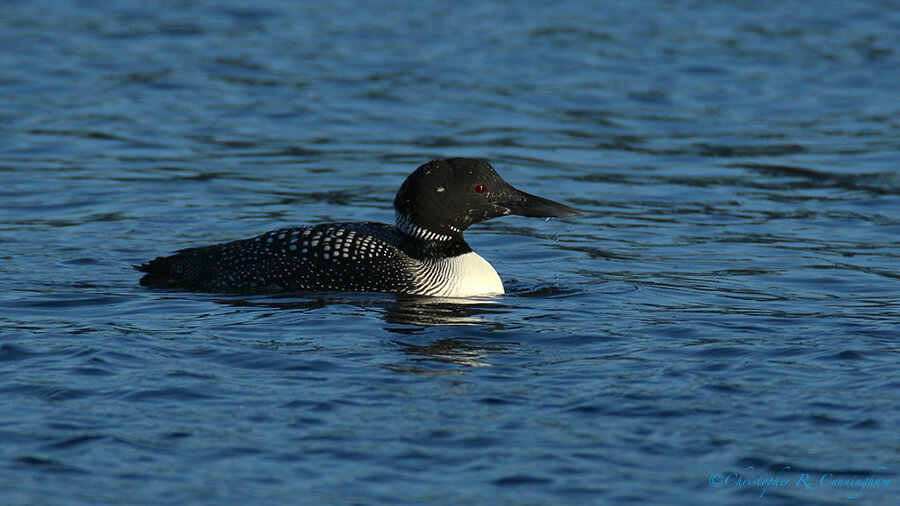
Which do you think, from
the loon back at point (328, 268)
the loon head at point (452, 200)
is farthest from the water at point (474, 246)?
the loon head at point (452, 200)

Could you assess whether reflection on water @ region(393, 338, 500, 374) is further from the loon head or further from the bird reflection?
the loon head

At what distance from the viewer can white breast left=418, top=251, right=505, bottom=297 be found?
6.97 metres

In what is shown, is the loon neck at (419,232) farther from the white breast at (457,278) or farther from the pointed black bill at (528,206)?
the pointed black bill at (528,206)

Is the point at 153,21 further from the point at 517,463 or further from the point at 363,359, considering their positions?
the point at 517,463

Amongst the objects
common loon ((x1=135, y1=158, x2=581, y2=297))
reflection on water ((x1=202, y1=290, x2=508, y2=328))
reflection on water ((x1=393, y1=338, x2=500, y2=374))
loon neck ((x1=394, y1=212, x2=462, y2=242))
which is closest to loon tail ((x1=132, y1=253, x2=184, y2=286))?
common loon ((x1=135, y1=158, x2=581, y2=297))

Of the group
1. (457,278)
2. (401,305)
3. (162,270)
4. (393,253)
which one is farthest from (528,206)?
(162,270)

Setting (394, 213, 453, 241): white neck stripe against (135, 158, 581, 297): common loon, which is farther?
(394, 213, 453, 241): white neck stripe

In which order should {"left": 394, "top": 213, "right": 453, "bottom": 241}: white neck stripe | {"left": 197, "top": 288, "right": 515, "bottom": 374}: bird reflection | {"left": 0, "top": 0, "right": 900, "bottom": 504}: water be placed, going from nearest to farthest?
{"left": 0, "top": 0, "right": 900, "bottom": 504}: water
{"left": 197, "top": 288, "right": 515, "bottom": 374}: bird reflection
{"left": 394, "top": 213, "right": 453, "bottom": 241}: white neck stripe

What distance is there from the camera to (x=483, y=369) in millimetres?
5633

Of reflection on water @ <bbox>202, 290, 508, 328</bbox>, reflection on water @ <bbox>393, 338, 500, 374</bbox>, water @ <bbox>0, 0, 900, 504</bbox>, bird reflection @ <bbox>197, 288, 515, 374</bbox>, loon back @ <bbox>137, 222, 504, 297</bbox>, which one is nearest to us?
water @ <bbox>0, 0, 900, 504</bbox>

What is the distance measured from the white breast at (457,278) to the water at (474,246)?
0.13 meters

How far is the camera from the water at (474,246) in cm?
459

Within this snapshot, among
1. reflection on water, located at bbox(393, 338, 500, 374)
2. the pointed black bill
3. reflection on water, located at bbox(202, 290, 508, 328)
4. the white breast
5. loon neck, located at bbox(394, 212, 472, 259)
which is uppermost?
the pointed black bill

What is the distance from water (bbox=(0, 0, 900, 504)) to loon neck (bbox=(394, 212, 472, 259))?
34 cm
